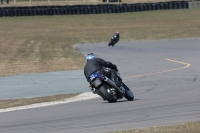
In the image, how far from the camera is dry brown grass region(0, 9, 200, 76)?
82.7 ft

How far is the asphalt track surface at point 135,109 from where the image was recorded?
1045cm

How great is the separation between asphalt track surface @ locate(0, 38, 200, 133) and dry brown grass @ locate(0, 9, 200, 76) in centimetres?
434

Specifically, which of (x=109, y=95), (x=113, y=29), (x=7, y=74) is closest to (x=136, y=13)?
(x=113, y=29)

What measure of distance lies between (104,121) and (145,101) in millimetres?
2844

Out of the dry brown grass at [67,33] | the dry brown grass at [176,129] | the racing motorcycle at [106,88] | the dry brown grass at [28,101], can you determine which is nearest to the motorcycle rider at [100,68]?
the racing motorcycle at [106,88]

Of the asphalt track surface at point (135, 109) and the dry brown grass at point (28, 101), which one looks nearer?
the asphalt track surface at point (135, 109)

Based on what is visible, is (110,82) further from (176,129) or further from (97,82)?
(176,129)

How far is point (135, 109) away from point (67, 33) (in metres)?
28.0

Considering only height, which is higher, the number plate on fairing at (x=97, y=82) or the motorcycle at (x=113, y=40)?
the number plate on fairing at (x=97, y=82)

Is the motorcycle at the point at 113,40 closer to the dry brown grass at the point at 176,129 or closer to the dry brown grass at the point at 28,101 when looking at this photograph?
the dry brown grass at the point at 28,101

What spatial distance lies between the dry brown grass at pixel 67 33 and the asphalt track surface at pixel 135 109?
434 cm

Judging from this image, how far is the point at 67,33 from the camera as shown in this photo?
131 ft

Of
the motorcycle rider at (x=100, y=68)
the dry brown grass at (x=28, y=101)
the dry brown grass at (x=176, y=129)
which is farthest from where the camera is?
the dry brown grass at (x=28, y=101)

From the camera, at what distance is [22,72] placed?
22.1 m
